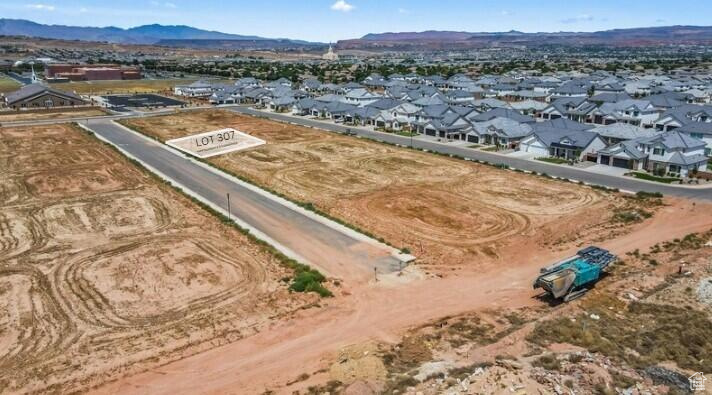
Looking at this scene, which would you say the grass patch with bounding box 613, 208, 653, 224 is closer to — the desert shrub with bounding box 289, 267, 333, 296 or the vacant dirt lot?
the vacant dirt lot

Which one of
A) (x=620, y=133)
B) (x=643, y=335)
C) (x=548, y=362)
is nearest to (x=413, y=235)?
(x=643, y=335)

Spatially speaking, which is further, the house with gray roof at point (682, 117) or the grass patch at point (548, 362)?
the house with gray roof at point (682, 117)

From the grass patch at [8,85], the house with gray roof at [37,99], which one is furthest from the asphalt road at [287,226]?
the grass patch at [8,85]

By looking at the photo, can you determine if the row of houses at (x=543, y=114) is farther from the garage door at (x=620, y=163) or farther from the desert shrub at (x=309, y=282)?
the desert shrub at (x=309, y=282)

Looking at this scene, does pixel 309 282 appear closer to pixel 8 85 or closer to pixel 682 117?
pixel 682 117

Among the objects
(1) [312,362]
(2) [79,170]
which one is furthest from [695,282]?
(2) [79,170]
